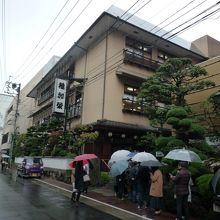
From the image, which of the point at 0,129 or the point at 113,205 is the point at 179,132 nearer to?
the point at 113,205

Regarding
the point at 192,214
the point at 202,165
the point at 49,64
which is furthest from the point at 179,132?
the point at 49,64

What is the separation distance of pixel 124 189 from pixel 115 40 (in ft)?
44.6

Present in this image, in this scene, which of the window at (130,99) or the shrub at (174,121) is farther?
the window at (130,99)

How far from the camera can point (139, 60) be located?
25812 mm

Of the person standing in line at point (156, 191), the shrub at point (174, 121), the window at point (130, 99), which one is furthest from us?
the window at point (130, 99)

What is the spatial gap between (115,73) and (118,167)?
1210 centimetres

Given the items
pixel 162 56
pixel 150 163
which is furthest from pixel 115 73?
pixel 150 163

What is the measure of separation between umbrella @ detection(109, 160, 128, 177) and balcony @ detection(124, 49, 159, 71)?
40.9 ft

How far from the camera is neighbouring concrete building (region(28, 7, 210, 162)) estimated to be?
2370cm

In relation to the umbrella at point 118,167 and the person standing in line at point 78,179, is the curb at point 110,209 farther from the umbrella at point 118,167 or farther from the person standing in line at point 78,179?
the umbrella at point 118,167

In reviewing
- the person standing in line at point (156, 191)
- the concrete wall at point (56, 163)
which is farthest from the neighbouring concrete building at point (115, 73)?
the person standing in line at point (156, 191)

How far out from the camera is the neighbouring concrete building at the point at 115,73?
23.7 meters

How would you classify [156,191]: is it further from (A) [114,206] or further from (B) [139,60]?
(B) [139,60]

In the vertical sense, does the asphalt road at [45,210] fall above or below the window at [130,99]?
below
